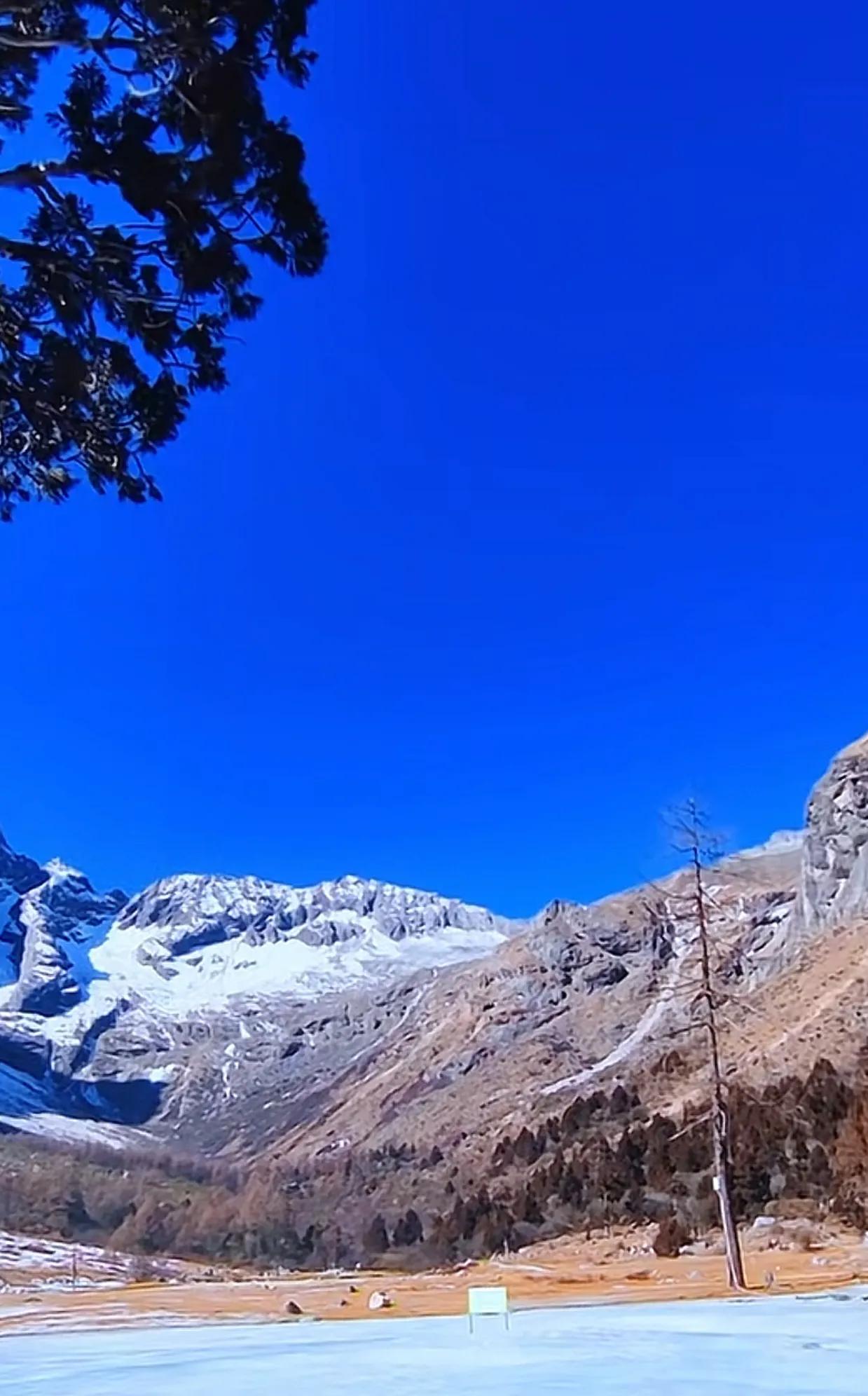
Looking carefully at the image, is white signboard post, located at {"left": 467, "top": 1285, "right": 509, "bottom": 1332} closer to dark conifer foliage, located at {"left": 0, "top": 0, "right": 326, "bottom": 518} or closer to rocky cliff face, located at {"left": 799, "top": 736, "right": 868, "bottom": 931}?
dark conifer foliage, located at {"left": 0, "top": 0, "right": 326, "bottom": 518}

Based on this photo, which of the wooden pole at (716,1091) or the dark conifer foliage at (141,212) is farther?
the wooden pole at (716,1091)

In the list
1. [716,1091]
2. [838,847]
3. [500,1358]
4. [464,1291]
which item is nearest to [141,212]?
[500,1358]

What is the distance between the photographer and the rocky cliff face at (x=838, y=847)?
80938 mm

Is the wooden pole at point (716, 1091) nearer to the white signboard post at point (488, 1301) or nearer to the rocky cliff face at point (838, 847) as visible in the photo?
the white signboard post at point (488, 1301)

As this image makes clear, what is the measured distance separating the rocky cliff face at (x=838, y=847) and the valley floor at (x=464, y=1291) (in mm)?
50202

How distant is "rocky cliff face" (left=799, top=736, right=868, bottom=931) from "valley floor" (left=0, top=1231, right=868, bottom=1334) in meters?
50.2

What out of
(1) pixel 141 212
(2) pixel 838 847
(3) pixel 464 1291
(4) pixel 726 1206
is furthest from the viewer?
(2) pixel 838 847

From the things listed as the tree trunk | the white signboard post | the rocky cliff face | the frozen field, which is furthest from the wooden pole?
the rocky cliff face

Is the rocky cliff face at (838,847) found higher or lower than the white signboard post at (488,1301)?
higher

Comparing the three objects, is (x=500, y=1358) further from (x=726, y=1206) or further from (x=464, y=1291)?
(x=464, y=1291)

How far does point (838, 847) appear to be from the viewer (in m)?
84.8

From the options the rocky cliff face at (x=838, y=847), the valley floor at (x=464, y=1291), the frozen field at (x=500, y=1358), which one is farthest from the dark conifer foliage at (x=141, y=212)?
the rocky cliff face at (x=838, y=847)

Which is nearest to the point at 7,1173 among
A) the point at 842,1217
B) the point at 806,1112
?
the point at 806,1112

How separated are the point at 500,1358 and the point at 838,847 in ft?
273
